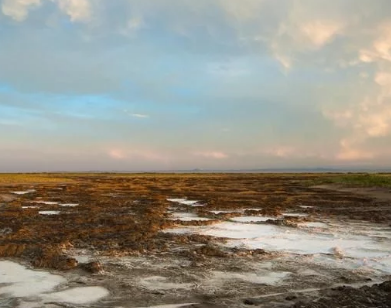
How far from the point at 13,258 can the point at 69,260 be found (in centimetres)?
188

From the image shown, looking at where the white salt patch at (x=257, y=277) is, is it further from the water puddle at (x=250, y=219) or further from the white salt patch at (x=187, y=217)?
the white salt patch at (x=187, y=217)

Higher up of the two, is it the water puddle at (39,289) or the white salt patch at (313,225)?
the water puddle at (39,289)

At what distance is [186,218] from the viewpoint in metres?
22.6

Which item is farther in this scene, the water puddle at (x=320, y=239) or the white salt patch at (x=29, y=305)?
the water puddle at (x=320, y=239)

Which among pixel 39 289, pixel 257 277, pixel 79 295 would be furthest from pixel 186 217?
pixel 79 295

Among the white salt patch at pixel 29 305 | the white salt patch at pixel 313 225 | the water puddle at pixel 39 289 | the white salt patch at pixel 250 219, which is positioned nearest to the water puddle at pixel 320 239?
the white salt patch at pixel 313 225

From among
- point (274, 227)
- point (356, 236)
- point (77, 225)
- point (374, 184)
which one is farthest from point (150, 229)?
point (374, 184)

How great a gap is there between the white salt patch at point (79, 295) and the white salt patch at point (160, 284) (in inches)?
38.8

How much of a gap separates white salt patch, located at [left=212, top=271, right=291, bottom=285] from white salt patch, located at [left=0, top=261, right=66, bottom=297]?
Answer: 3.66 m

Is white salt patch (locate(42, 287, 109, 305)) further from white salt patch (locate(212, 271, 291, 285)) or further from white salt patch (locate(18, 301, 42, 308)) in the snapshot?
white salt patch (locate(212, 271, 291, 285))

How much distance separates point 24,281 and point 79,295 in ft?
6.00

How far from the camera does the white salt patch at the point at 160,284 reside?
9.52 metres

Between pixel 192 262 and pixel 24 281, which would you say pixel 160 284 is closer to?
pixel 192 262

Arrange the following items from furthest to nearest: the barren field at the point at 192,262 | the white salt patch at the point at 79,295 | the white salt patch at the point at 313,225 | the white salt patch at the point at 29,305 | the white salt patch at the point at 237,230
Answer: the white salt patch at the point at 313,225
the white salt patch at the point at 237,230
the barren field at the point at 192,262
the white salt patch at the point at 79,295
the white salt patch at the point at 29,305
